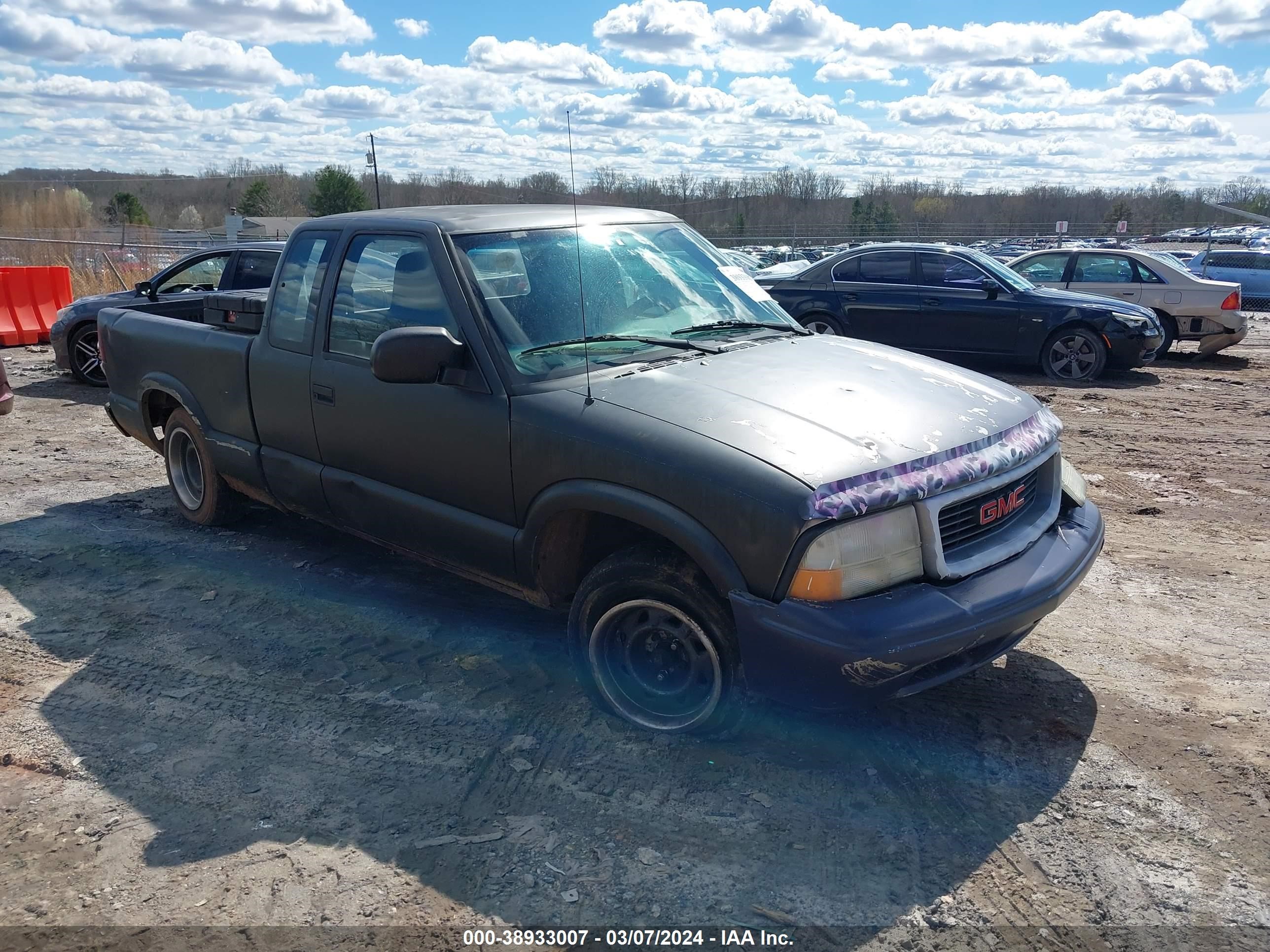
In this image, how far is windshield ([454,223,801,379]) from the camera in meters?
3.99

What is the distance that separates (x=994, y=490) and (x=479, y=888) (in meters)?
2.19

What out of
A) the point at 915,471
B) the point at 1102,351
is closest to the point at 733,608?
the point at 915,471

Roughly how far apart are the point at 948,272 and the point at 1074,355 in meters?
1.83

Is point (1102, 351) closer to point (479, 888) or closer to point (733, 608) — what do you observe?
point (733, 608)

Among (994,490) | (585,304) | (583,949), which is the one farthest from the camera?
(585,304)

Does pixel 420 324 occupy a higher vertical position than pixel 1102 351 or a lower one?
higher

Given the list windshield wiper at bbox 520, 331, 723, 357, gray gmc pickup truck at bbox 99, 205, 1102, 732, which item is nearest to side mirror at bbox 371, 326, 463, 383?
gray gmc pickup truck at bbox 99, 205, 1102, 732

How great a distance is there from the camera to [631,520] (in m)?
3.46

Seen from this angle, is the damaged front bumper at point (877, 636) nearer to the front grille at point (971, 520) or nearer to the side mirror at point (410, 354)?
the front grille at point (971, 520)

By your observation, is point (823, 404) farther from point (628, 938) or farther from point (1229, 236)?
point (1229, 236)

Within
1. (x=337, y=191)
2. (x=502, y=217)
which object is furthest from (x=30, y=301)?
(x=337, y=191)

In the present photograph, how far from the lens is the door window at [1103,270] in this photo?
14.2 meters

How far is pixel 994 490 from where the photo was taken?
3529 mm

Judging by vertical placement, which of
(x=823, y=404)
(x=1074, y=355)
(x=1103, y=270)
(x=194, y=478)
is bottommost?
Result: (x=1074, y=355)
